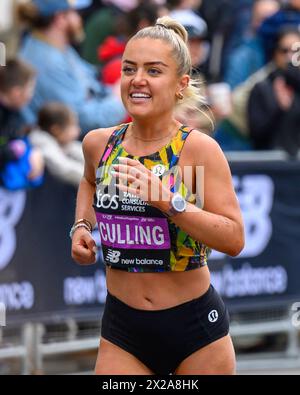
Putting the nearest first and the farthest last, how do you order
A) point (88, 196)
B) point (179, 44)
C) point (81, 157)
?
point (179, 44) → point (88, 196) → point (81, 157)

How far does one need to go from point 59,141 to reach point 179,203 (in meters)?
3.55

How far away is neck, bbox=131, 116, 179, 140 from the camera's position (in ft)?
14.5

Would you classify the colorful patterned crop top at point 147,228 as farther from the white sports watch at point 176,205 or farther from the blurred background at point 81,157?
the blurred background at point 81,157

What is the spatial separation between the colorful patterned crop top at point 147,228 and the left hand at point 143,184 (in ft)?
0.62

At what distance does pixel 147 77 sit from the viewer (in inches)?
169

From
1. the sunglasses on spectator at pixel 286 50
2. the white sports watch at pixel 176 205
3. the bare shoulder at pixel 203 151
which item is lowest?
the white sports watch at pixel 176 205

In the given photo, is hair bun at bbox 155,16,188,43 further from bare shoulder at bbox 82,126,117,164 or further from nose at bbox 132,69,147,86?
bare shoulder at bbox 82,126,117,164

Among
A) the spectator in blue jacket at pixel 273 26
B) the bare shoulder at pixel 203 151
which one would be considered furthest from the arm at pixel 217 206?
Result: the spectator in blue jacket at pixel 273 26

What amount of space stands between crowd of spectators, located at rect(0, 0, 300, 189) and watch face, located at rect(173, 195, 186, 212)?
2.91 metres

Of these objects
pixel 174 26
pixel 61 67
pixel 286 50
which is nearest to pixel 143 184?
pixel 174 26

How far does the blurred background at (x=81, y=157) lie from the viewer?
23.7 ft

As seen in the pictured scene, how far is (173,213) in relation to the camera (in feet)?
13.4

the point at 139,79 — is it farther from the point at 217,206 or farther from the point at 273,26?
the point at 273,26

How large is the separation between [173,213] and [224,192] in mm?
293
